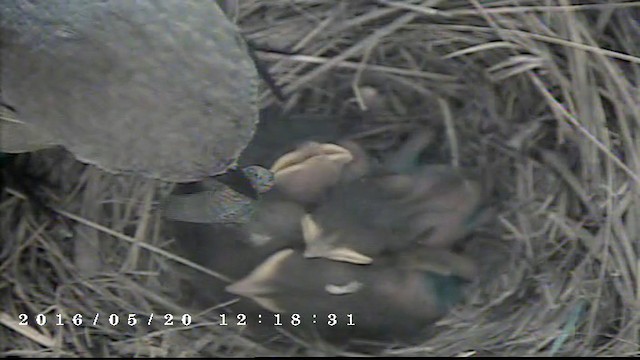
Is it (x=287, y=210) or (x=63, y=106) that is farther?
(x=287, y=210)

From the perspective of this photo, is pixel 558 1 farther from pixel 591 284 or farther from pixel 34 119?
pixel 34 119

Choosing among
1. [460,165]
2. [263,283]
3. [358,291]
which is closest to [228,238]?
[263,283]

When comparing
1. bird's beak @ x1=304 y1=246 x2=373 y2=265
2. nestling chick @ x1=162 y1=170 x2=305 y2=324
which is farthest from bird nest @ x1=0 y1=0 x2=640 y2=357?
bird's beak @ x1=304 y1=246 x2=373 y2=265

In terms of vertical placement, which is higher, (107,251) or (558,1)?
(558,1)

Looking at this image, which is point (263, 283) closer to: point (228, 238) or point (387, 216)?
point (228, 238)

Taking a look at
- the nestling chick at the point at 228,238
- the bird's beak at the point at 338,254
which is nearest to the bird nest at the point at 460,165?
the nestling chick at the point at 228,238

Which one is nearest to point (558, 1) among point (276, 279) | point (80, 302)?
point (276, 279)

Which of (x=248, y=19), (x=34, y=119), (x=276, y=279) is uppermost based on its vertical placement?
(x=248, y=19)

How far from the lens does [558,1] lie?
3.28 ft

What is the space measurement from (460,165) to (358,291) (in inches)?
9.7

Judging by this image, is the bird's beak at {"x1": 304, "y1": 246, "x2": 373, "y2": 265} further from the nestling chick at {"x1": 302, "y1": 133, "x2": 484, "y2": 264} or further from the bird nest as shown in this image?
the bird nest

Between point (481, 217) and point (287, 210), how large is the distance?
289 mm

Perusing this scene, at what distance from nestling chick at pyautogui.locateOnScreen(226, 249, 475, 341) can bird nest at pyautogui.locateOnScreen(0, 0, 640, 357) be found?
0.11 feet

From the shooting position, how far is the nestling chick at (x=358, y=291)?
0.94 metres
